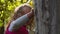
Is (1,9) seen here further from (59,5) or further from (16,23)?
(59,5)

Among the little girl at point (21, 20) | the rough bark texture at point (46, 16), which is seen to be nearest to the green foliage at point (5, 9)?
the little girl at point (21, 20)

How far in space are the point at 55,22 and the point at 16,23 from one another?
934mm

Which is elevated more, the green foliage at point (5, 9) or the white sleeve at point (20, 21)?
the white sleeve at point (20, 21)

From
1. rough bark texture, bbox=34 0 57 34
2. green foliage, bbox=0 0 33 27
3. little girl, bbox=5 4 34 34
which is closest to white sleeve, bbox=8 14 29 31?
little girl, bbox=5 4 34 34

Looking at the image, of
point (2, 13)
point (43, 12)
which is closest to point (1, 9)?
point (2, 13)

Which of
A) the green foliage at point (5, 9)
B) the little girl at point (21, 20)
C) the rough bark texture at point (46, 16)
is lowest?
the green foliage at point (5, 9)

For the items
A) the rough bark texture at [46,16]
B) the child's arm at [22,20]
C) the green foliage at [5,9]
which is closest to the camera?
the rough bark texture at [46,16]

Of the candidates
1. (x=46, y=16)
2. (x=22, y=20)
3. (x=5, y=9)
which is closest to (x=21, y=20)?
(x=22, y=20)

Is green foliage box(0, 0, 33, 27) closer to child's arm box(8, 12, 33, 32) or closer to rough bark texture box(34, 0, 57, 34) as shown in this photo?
child's arm box(8, 12, 33, 32)

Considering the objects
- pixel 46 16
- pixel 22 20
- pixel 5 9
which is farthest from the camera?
pixel 5 9

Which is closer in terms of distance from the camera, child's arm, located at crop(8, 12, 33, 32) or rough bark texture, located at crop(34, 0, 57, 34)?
rough bark texture, located at crop(34, 0, 57, 34)

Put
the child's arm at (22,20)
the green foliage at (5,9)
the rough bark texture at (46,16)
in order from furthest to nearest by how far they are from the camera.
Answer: the green foliage at (5,9) → the child's arm at (22,20) → the rough bark texture at (46,16)

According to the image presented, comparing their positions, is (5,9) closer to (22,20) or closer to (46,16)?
(22,20)

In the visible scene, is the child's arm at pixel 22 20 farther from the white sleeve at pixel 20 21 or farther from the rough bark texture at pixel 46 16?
the rough bark texture at pixel 46 16
